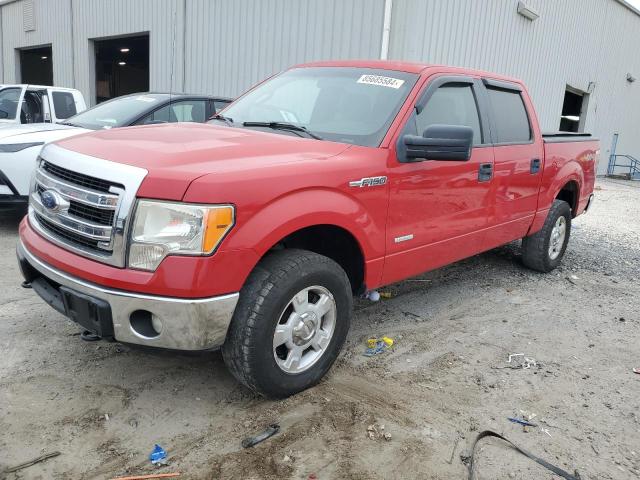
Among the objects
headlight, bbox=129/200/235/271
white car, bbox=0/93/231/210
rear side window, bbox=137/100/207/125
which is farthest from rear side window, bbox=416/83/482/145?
rear side window, bbox=137/100/207/125

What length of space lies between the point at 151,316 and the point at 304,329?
83 cm

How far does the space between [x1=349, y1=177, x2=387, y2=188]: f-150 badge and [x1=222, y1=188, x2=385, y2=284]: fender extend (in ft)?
0.27

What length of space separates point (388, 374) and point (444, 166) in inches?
57.5

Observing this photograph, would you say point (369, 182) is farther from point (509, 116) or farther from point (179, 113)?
point (179, 113)

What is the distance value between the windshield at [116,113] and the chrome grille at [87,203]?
11.6ft

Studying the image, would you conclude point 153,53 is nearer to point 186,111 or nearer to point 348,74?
point 186,111

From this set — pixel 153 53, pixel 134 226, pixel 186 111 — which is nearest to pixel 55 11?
pixel 153 53

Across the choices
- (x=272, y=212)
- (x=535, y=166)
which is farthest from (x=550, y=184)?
(x=272, y=212)

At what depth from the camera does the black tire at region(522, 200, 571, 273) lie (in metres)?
5.71

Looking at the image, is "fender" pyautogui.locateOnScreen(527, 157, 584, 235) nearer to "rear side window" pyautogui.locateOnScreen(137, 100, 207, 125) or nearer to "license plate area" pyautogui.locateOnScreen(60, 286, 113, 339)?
"license plate area" pyautogui.locateOnScreen(60, 286, 113, 339)

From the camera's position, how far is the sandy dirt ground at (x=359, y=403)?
101 inches

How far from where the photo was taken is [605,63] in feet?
67.7

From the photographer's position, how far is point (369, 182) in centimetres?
324

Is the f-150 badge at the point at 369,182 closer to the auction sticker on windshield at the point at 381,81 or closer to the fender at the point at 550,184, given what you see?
the auction sticker on windshield at the point at 381,81
